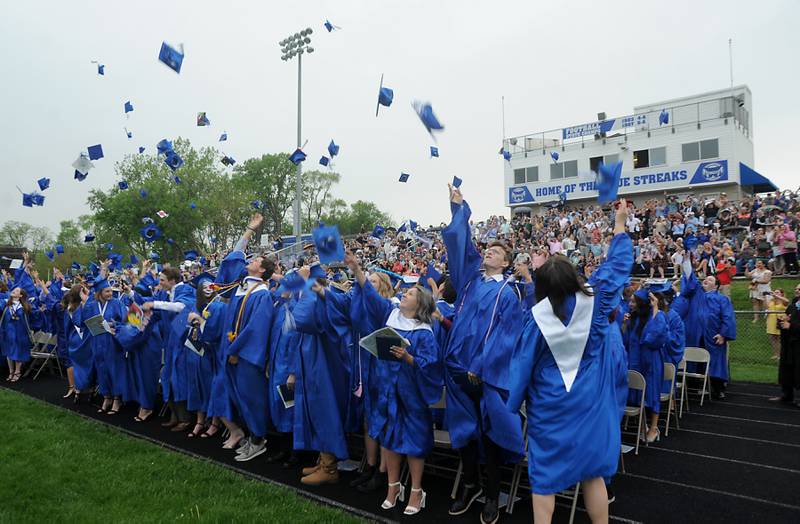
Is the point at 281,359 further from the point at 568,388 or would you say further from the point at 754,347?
the point at 754,347

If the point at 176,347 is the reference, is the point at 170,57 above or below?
above

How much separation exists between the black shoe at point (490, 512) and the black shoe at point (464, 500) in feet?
0.76

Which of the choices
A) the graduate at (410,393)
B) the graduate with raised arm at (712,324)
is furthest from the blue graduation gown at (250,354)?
the graduate with raised arm at (712,324)

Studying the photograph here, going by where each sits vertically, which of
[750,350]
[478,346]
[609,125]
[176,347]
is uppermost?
[609,125]

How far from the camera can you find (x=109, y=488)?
469 centimetres

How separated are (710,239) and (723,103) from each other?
21.6 meters

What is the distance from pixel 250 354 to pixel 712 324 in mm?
6921

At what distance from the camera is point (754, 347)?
1170 centimetres

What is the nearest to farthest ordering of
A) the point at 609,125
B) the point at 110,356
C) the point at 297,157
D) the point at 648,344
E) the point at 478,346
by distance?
the point at 478,346
the point at 648,344
the point at 110,356
the point at 297,157
the point at 609,125

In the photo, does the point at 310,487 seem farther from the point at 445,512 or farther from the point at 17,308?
the point at 17,308

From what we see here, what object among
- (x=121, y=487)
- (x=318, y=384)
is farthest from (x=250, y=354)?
(x=121, y=487)

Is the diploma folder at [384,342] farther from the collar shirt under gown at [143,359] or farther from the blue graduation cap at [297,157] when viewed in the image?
the blue graduation cap at [297,157]

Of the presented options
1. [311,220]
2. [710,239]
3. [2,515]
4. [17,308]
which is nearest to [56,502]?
[2,515]

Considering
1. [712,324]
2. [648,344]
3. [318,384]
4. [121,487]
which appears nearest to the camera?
[121,487]
